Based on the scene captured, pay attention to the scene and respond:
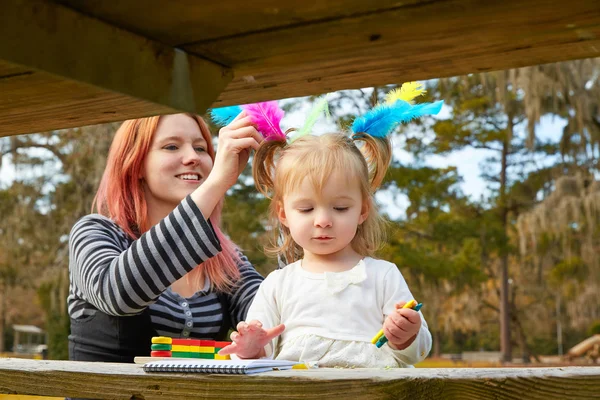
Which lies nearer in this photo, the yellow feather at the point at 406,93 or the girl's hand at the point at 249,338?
the girl's hand at the point at 249,338

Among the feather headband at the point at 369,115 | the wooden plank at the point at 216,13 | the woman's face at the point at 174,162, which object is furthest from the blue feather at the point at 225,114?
the wooden plank at the point at 216,13

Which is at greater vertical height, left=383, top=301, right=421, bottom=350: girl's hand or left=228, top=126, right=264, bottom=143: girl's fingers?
left=228, top=126, right=264, bottom=143: girl's fingers

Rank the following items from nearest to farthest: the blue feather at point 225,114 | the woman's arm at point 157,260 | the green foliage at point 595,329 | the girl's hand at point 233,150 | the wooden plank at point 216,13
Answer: the wooden plank at point 216,13 → the woman's arm at point 157,260 → the girl's hand at point 233,150 → the blue feather at point 225,114 → the green foliage at point 595,329

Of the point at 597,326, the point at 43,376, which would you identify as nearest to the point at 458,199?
the point at 597,326

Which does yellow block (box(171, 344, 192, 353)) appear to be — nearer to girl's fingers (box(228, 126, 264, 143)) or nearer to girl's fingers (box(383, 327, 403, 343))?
girl's fingers (box(383, 327, 403, 343))

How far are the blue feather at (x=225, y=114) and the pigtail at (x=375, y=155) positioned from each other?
39cm

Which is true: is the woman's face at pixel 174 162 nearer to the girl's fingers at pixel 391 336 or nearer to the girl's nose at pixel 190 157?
the girl's nose at pixel 190 157

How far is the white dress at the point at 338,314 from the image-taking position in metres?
2.16

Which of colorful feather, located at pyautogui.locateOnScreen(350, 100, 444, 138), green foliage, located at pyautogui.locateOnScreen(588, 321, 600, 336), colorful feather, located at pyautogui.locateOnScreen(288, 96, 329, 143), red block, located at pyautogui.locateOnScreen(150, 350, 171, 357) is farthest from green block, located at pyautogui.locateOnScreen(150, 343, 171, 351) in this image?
green foliage, located at pyautogui.locateOnScreen(588, 321, 600, 336)

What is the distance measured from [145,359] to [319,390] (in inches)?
29.5

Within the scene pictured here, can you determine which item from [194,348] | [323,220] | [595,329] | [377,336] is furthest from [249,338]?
[595,329]

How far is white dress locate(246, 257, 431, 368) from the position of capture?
2.16 metres

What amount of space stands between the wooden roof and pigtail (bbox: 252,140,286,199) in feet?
4.13

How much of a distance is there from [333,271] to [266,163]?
0.46m
